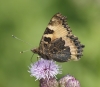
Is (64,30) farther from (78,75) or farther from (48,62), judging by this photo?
(78,75)

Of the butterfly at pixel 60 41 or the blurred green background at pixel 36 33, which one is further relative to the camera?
the blurred green background at pixel 36 33

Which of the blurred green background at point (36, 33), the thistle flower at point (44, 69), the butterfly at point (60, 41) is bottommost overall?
the thistle flower at point (44, 69)

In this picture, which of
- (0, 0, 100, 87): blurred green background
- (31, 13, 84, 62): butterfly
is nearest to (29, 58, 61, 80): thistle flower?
(31, 13, 84, 62): butterfly

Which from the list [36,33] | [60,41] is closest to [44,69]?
[60,41]

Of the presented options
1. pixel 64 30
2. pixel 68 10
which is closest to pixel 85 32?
pixel 68 10

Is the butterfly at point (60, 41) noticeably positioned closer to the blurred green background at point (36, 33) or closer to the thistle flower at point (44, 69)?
the thistle flower at point (44, 69)

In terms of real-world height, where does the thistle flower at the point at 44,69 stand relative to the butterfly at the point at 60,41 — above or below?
below

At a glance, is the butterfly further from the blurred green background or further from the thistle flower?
the blurred green background

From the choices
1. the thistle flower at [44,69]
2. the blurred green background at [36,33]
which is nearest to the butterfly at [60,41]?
the thistle flower at [44,69]

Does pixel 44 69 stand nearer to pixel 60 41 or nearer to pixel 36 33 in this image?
pixel 60 41
